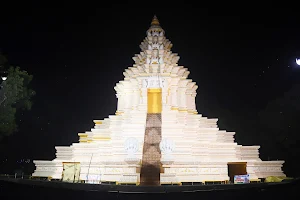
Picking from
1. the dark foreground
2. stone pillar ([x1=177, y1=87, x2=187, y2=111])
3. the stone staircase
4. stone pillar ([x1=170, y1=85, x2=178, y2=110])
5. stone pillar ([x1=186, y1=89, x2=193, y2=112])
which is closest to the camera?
the dark foreground

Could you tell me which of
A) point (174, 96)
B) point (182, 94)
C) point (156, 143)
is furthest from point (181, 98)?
point (156, 143)

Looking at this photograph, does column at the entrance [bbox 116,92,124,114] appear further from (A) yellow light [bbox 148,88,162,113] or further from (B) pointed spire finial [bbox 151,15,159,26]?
(B) pointed spire finial [bbox 151,15,159,26]

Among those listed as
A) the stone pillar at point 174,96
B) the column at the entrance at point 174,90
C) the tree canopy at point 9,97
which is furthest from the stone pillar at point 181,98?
the tree canopy at point 9,97

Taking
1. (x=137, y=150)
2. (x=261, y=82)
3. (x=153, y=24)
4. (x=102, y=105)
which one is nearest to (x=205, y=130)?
(x=137, y=150)

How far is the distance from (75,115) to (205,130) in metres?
15.6

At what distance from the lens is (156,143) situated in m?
15.1

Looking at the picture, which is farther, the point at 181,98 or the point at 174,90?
the point at 181,98

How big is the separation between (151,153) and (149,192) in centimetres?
397

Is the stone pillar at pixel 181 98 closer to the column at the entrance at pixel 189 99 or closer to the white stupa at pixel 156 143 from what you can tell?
the white stupa at pixel 156 143

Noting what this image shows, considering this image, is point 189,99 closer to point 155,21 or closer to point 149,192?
point 155,21

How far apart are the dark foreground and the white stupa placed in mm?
1670

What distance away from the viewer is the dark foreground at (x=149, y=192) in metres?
9.28

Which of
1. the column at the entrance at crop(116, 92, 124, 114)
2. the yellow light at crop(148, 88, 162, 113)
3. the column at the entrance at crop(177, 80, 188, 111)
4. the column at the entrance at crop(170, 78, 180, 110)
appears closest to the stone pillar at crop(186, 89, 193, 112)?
the column at the entrance at crop(177, 80, 188, 111)

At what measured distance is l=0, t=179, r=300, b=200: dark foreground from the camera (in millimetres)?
9281
